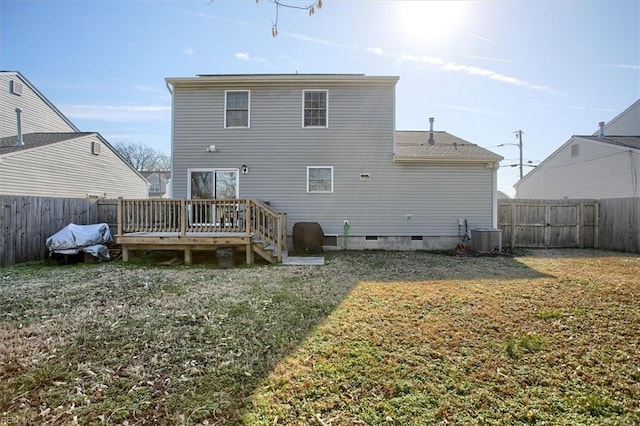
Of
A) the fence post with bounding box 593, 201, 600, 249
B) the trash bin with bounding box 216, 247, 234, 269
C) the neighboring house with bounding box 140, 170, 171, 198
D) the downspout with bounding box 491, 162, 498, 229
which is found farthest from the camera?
the neighboring house with bounding box 140, 170, 171, 198

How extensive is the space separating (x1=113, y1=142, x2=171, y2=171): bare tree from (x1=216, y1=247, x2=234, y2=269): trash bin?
140ft

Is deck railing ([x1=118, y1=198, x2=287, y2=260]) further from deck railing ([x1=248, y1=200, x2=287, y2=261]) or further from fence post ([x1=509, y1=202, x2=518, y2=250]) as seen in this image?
fence post ([x1=509, y1=202, x2=518, y2=250])

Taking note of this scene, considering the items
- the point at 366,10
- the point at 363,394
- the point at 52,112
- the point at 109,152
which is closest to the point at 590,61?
the point at 366,10

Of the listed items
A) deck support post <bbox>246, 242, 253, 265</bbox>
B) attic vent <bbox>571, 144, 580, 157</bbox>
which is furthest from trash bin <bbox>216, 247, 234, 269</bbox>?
attic vent <bbox>571, 144, 580, 157</bbox>

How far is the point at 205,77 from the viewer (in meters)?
9.59

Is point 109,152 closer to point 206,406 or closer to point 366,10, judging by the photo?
point 366,10

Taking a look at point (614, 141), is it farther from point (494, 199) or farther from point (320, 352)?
point (320, 352)

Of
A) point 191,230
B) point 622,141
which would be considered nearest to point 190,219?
point 191,230

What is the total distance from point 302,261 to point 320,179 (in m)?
3.23

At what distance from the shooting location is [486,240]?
9.24m

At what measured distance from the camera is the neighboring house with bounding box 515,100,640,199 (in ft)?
43.0

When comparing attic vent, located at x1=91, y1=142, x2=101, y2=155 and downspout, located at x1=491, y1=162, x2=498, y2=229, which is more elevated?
attic vent, located at x1=91, y1=142, x2=101, y2=155

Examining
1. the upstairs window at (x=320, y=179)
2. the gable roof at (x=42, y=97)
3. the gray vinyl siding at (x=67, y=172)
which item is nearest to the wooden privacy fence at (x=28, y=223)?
the gray vinyl siding at (x=67, y=172)

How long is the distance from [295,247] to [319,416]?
747cm
